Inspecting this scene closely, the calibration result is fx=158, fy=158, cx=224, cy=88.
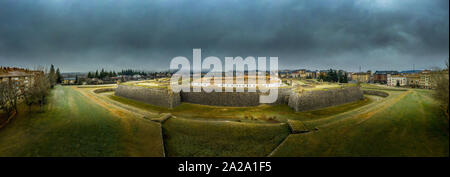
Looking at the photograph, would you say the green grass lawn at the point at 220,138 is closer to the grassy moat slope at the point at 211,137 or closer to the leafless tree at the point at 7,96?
the grassy moat slope at the point at 211,137

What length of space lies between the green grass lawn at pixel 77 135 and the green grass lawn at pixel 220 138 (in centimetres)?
110

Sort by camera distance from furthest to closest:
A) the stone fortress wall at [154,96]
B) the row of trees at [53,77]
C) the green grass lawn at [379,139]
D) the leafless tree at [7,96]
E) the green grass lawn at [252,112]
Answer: the row of trees at [53,77]
the stone fortress wall at [154,96]
the green grass lawn at [252,112]
the leafless tree at [7,96]
the green grass lawn at [379,139]

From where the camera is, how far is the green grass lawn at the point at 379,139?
5.89 meters

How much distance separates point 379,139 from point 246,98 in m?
12.9

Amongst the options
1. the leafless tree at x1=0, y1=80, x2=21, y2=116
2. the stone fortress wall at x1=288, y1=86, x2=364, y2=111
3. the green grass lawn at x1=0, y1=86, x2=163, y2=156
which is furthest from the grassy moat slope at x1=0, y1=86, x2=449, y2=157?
the stone fortress wall at x1=288, y1=86, x2=364, y2=111

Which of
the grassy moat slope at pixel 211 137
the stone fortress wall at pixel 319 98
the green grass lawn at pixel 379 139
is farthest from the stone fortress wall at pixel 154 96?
the green grass lawn at pixel 379 139

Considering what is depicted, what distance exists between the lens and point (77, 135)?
27.3 feet

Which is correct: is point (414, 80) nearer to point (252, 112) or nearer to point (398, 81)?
point (398, 81)

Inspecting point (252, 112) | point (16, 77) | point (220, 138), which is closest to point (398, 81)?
point (252, 112)

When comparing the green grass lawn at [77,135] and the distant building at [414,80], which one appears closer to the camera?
the green grass lawn at [77,135]

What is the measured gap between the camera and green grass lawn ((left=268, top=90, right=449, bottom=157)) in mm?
5895

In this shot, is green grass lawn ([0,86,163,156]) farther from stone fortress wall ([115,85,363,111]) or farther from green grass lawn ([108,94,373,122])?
stone fortress wall ([115,85,363,111])
